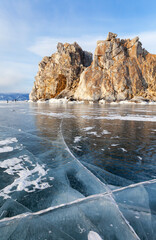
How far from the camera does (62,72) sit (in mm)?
115188

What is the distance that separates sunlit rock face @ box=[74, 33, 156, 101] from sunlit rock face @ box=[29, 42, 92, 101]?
1957 centimetres

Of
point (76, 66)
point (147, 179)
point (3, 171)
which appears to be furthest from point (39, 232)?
point (76, 66)

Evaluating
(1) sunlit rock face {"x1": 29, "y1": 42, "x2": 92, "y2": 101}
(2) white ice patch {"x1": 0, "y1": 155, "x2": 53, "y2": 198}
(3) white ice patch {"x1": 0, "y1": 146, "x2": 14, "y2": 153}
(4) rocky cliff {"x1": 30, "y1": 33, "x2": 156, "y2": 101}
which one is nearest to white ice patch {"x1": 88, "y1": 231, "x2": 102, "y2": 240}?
(2) white ice patch {"x1": 0, "y1": 155, "x2": 53, "y2": 198}

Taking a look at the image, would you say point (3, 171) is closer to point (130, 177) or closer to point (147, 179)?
point (130, 177)

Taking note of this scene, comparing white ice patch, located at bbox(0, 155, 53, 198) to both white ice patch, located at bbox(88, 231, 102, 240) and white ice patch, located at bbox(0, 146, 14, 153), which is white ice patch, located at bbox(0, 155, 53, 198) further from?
white ice patch, located at bbox(88, 231, 102, 240)

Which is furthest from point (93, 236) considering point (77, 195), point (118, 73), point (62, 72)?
point (62, 72)

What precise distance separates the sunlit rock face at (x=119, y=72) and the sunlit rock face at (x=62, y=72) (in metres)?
19.6

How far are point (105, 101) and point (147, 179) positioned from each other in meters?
85.1

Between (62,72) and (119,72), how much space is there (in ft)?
153

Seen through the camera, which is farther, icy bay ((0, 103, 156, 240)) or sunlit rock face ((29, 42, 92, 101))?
sunlit rock face ((29, 42, 92, 101))

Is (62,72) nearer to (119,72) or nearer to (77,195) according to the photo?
(119,72)

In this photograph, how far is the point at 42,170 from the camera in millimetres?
4652

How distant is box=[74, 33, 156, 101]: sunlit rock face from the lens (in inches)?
3524

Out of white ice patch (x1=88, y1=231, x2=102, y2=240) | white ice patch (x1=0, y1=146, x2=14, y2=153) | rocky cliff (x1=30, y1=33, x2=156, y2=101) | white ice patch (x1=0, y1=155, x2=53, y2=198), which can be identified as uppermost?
rocky cliff (x1=30, y1=33, x2=156, y2=101)
